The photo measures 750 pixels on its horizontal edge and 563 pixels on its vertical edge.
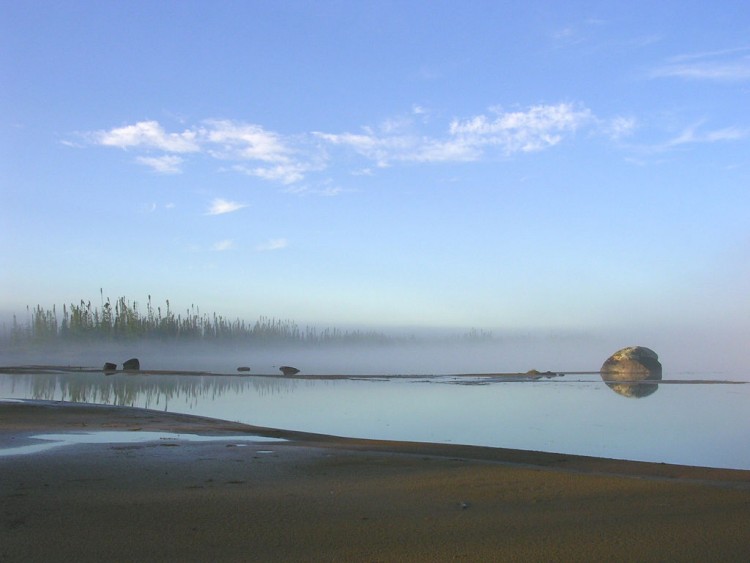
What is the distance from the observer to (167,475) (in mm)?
12109

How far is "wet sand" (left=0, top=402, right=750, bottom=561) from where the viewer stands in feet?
24.3

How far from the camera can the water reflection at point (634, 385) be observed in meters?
39.7

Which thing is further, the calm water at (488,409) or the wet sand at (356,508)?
the calm water at (488,409)

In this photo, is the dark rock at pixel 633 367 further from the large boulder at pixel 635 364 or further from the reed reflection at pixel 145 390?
the reed reflection at pixel 145 390

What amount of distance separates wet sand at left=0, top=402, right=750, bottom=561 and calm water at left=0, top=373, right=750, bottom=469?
475cm

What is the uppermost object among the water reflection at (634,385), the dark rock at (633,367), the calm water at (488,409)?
the dark rock at (633,367)

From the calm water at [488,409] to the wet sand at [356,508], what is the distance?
4.75m

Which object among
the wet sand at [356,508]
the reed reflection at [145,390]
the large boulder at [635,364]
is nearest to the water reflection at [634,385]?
the large boulder at [635,364]

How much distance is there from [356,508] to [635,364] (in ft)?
182

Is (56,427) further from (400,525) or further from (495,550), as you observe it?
(495,550)

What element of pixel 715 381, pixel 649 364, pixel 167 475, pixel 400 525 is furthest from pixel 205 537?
pixel 649 364

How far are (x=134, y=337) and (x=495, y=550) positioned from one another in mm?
159469

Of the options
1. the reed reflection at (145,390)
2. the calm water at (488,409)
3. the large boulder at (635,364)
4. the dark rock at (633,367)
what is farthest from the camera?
the large boulder at (635,364)

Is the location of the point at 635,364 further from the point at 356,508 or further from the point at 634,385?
the point at 356,508
